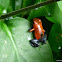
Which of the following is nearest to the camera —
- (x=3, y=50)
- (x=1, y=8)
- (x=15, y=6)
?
(x=3, y=50)

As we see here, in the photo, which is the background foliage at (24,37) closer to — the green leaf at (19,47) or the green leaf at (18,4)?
the green leaf at (19,47)

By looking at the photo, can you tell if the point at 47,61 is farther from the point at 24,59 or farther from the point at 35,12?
the point at 35,12

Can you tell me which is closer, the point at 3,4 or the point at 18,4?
the point at 3,4

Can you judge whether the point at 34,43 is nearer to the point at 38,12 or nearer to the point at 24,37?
the point at 24,37

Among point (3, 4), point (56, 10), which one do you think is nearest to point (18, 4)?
point (3, 4)

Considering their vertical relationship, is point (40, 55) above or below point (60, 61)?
above

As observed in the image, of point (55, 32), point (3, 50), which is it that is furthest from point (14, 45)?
point (55, 32)

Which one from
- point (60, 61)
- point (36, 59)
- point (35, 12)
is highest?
point (35, 12)
